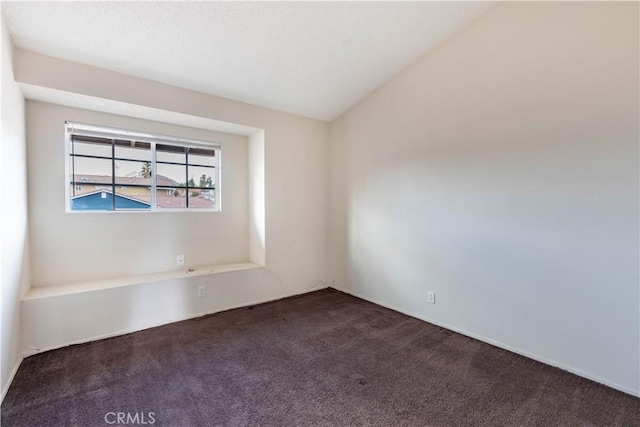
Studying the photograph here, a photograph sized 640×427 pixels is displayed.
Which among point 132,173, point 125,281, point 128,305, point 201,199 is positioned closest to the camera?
point 128,305

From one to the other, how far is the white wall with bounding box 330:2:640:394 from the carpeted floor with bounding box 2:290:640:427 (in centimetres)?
33

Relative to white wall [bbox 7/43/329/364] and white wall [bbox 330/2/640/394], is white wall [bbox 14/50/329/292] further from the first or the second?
white wall [bbox 330/2/640/394]

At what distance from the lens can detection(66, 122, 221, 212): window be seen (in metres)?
2.69

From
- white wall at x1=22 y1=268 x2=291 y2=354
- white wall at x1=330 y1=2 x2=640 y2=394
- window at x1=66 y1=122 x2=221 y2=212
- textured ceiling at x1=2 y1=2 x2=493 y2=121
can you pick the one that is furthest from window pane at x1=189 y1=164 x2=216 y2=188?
white wall at x1=330 y1=2 x2=640 y2=394

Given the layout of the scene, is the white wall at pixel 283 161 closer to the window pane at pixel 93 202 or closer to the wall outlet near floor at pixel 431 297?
the window pane at pixel 93 202

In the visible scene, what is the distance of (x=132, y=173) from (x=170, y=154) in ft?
1.44

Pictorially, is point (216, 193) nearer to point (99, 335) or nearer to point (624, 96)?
point (99, 335)

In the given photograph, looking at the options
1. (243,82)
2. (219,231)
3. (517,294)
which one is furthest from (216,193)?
(517,294)

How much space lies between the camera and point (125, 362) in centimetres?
214

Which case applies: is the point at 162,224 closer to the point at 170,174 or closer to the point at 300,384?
the point at 170,174

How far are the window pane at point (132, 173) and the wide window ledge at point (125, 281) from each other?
3.20ft

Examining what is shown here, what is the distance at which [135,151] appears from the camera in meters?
2.97

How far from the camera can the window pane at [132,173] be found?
2883 millimetres

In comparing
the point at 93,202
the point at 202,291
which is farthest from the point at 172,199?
the point at 202,291
